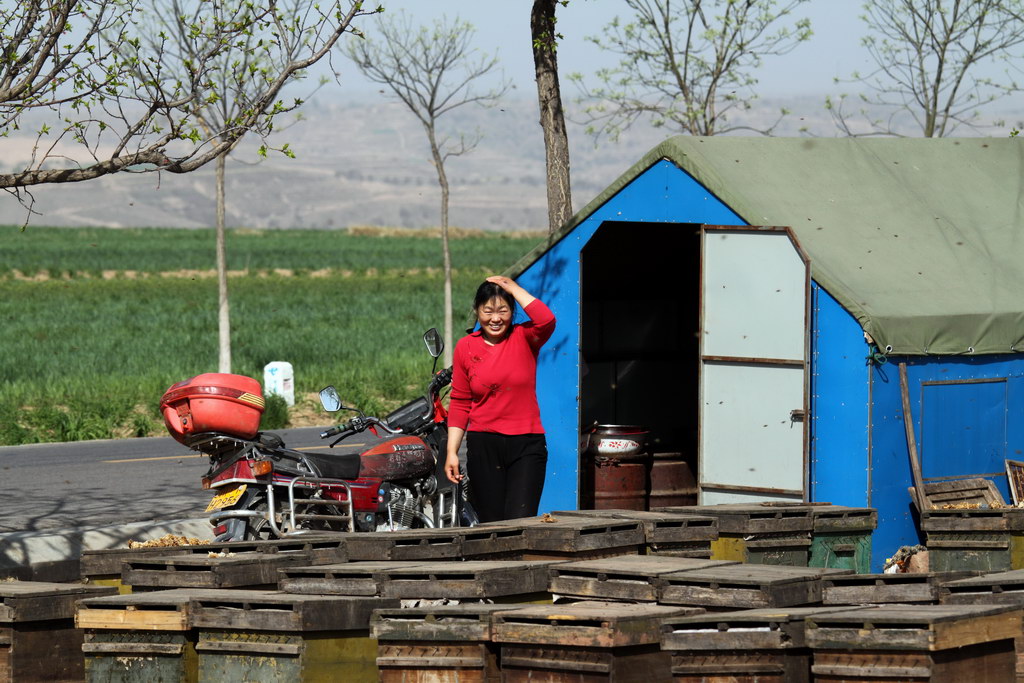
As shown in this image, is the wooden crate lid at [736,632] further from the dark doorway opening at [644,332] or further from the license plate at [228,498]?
the dark doorway opening at [644,332]

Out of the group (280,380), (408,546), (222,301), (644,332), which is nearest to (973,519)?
(408,546)

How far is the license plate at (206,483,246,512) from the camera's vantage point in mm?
8891

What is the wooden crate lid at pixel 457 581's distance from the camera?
6668 mm

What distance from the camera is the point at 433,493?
372 inches

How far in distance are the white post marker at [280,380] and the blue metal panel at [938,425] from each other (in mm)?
12930

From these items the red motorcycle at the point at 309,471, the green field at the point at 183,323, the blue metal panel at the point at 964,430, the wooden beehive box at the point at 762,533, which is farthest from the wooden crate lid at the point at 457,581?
the green field at the point at 183,323

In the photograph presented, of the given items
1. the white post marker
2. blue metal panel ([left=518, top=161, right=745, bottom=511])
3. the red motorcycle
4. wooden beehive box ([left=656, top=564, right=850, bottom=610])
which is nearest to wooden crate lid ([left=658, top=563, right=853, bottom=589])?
wooden beehive box ([left=656, top=564, right=850, bottom=610])

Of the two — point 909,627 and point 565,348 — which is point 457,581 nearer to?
point 909,627

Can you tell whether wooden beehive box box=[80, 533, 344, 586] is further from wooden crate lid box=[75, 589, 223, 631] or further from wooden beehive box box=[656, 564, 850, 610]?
wooden beehive box box=[656, 564, 850, 610]

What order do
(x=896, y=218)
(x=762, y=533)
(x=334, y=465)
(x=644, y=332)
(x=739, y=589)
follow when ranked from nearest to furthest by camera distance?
(x=739, y=589) → (x=762, y=533) → (x=334, y=465) → (x=896, y=218) → (x=644, y=332)

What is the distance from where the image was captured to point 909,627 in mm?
5805

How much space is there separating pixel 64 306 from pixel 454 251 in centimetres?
4080

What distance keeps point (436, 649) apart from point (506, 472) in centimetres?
276

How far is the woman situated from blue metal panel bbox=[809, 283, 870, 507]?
2.06 m
